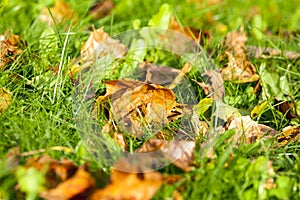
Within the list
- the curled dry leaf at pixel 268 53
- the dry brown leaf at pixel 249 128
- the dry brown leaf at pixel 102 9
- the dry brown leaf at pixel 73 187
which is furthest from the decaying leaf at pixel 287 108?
the dry brown leaf at pixel 102 9

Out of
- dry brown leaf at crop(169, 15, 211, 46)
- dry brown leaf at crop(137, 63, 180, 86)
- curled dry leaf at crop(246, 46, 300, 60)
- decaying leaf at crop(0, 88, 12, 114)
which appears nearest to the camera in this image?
decaying leaf at crop(0, 88, 12, 114)

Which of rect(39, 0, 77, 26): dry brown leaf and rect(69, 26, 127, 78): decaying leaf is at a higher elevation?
rect(39, 0, 77, 26): dry brown leaf

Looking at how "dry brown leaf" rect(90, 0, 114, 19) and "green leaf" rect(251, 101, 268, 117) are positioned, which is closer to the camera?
"green leaf" rect(251, 101, 268, 117)

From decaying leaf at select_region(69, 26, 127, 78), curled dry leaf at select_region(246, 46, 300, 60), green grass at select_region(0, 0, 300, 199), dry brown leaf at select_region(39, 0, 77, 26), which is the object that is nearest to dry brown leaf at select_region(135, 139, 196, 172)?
green grass at select_region(0, 0, 300, 199)

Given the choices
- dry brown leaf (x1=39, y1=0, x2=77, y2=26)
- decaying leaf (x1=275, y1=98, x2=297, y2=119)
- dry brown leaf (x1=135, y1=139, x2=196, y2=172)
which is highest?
dry brown leaf (x1=39, y1=0, x2=77, y2=26)

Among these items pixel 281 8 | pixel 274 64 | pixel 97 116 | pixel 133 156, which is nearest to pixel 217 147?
pixel 133 156

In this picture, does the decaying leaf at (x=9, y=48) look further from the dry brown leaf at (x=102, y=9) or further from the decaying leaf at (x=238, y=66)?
the decaying leaf at (x=238, y=66)

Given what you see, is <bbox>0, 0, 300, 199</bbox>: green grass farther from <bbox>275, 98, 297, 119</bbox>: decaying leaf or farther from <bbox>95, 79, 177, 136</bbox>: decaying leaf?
<bbox>95, 79, 177, 136</bbox>: decaying leaf

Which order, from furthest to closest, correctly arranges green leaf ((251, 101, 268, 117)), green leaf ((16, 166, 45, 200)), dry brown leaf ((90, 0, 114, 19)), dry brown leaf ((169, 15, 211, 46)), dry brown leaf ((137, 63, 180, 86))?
dry brown leaf ((90, 0, 114, 19)), dry brown leaf ((169, 15, 211, 46)), dry brown leaf ((137, 63, 180, 86)), green leaf ((251, 101, 268, 117)), green leaf ((16, 166, 45, 200))
